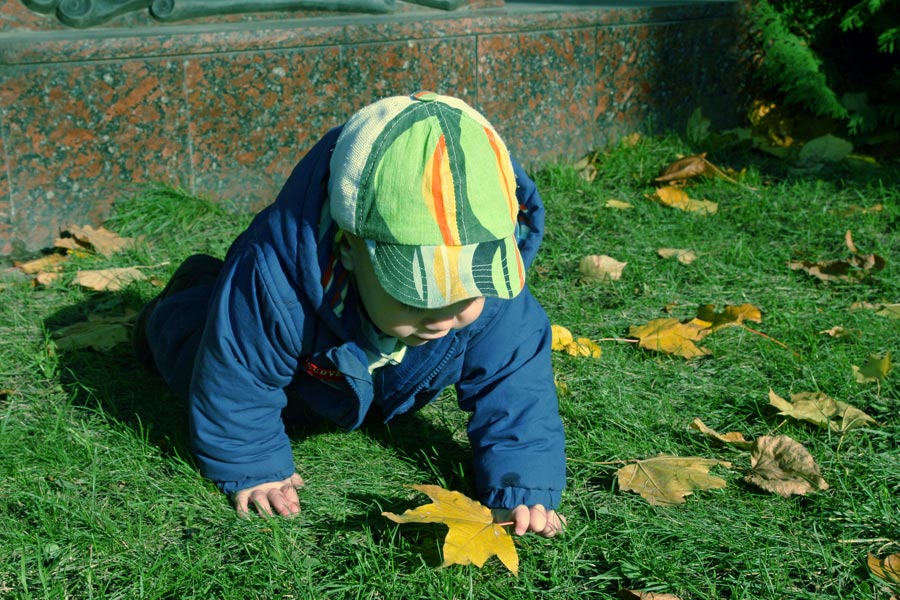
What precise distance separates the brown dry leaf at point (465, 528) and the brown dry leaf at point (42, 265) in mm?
1878

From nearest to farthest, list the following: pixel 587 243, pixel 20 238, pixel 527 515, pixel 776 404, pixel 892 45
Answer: pixel 527 515 → pixel 776 404 → pixel 20 238 → pixel 587 243 → pixel 892 45

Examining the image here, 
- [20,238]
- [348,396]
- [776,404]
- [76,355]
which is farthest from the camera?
[20,238]

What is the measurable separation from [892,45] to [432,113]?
3198mm

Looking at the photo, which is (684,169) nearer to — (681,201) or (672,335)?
(681,201)

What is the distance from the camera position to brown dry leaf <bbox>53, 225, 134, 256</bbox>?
11.1 feet

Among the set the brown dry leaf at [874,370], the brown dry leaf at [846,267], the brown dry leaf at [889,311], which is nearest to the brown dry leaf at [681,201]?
the brown dry leaf at [846,267]

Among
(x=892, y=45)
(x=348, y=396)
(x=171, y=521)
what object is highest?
(x=892, y=45)

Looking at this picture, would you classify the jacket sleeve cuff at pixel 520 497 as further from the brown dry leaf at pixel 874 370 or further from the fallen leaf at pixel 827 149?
the fallen leaf at pixel 827 149

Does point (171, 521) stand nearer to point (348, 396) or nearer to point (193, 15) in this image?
point (348, 396)

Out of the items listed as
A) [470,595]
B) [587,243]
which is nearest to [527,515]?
[470,595]

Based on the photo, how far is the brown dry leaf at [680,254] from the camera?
3.46m

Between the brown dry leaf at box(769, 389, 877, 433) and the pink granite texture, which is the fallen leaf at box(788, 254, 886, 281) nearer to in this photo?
the brown dry leaf at box(769, 389, 877, 433)

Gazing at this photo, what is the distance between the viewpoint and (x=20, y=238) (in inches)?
134

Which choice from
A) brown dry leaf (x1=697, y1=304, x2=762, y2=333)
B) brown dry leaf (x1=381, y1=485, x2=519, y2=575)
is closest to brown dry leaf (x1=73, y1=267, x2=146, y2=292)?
brown dry leaf (x1=381, y1=485, x2=519, y2=575)
